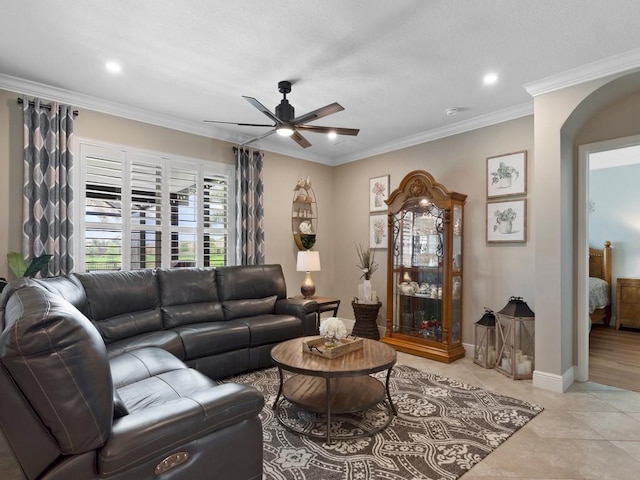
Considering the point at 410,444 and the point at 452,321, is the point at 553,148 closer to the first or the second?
the point at 452,321

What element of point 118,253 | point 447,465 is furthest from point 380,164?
point 447,465

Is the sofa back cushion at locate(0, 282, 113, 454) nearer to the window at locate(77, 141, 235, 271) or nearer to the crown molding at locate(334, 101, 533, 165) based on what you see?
the window at locate(77, 141, 235, 271)

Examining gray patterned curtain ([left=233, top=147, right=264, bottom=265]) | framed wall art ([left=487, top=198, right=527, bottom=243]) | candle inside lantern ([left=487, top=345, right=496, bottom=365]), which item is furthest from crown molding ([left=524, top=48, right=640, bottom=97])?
gray patterned curtain ([left=233, top=147, right=264, bottom=265])

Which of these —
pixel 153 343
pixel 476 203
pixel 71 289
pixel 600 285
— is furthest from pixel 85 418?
pixel 600 285

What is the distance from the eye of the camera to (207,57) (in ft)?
9.69

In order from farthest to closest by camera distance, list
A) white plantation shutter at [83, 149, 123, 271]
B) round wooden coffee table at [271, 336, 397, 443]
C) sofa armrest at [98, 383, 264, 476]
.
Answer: white plantation shutter at [83, 149, 123, 271] < round wooden coffee table at [271, 336, 397, 443] < sofa armrest at [98, 383, 264, 476]

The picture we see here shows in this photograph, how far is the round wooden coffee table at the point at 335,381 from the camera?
2410 mm

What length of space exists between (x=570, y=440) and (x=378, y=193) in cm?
382

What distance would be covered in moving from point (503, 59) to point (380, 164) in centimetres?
266

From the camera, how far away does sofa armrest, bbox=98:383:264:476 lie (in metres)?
1.31

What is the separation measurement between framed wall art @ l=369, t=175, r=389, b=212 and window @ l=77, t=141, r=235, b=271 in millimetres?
2139

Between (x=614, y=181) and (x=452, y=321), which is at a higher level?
(x=614, y=181)

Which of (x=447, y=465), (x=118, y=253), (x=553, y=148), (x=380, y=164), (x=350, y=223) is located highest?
(x=380, y=164)

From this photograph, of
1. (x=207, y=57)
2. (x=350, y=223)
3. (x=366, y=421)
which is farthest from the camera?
(x=350, y=223)
